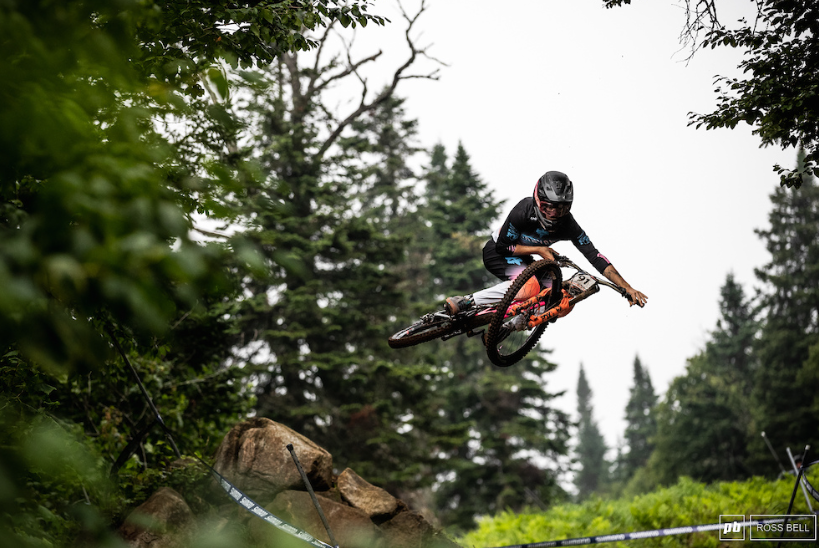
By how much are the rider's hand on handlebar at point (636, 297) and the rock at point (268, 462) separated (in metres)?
4.55

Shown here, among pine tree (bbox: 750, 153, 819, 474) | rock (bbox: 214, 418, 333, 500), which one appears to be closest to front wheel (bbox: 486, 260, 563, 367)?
rock (bbox: 214, 418, 333, 500)

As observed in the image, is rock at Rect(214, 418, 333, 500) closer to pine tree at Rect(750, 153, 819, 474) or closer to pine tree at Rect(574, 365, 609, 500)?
pine tree at Rect(750, 153, 819, 474)

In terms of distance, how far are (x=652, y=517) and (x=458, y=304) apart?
30.5 ft

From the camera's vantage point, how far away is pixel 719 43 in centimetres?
686

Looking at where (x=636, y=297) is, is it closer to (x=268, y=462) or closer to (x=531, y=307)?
(x=531, y=307)

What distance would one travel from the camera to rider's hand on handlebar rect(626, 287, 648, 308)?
5355 millimetres

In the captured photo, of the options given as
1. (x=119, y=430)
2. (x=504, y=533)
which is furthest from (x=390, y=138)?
(x=119, y=430)

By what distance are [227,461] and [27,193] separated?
14.7ft

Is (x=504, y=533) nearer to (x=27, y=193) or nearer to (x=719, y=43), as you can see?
(x=719, y=43)

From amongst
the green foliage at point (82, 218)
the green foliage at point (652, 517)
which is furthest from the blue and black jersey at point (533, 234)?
the green foliage at point (652, 517)

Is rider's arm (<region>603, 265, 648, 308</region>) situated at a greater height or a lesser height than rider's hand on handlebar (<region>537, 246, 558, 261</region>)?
lesser

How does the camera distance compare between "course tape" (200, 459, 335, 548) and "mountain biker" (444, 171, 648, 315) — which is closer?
"mountain biker" (444, 171, 648, 315)

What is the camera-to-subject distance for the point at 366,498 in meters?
7.58

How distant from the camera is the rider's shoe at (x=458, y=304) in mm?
5679
